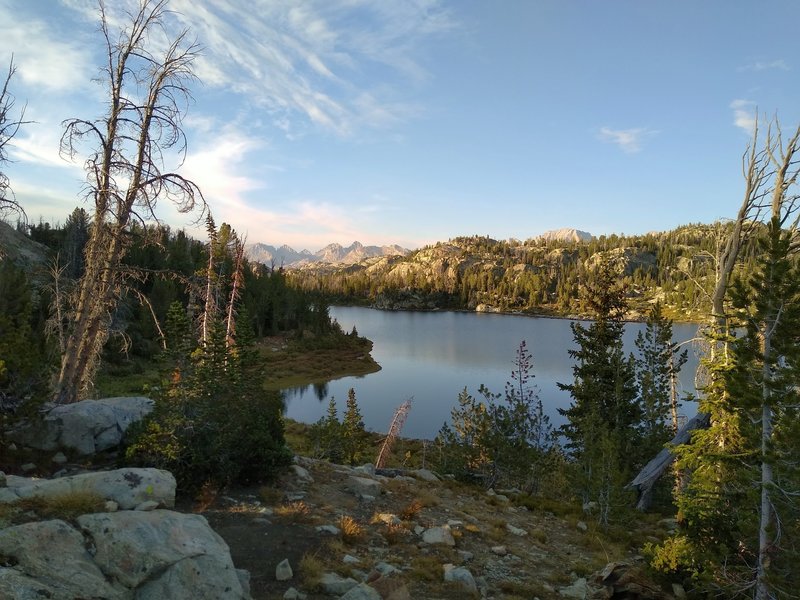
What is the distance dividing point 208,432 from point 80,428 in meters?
3.07

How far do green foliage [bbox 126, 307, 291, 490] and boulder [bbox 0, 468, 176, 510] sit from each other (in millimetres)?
2306

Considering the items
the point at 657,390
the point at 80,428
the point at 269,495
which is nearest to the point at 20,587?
the point at 269,495

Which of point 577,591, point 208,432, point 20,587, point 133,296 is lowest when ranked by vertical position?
point 577,591

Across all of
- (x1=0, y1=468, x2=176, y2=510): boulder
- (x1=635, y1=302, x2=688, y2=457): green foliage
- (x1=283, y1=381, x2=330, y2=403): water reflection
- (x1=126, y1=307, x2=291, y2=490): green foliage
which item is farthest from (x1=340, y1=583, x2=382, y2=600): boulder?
(x1=283, y1=381, x2=330, y2=403): water reflection

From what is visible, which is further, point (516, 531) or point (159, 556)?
point (516, 531)

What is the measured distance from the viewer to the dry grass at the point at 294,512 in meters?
9.61

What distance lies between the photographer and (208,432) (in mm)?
10672

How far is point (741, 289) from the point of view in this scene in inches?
325

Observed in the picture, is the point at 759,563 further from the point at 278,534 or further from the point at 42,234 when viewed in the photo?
the point at 42,234

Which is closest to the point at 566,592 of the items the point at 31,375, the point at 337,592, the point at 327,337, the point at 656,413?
the point at 337,592

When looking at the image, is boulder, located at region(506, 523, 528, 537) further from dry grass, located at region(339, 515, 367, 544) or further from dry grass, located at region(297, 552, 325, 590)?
dry grass, located at region(297, 552, 325, 590)

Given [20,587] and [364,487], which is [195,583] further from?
[364,487]

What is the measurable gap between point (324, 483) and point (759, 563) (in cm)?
959

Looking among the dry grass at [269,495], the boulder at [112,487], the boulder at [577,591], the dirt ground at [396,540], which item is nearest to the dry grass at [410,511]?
the dirt ground at [396,540]
